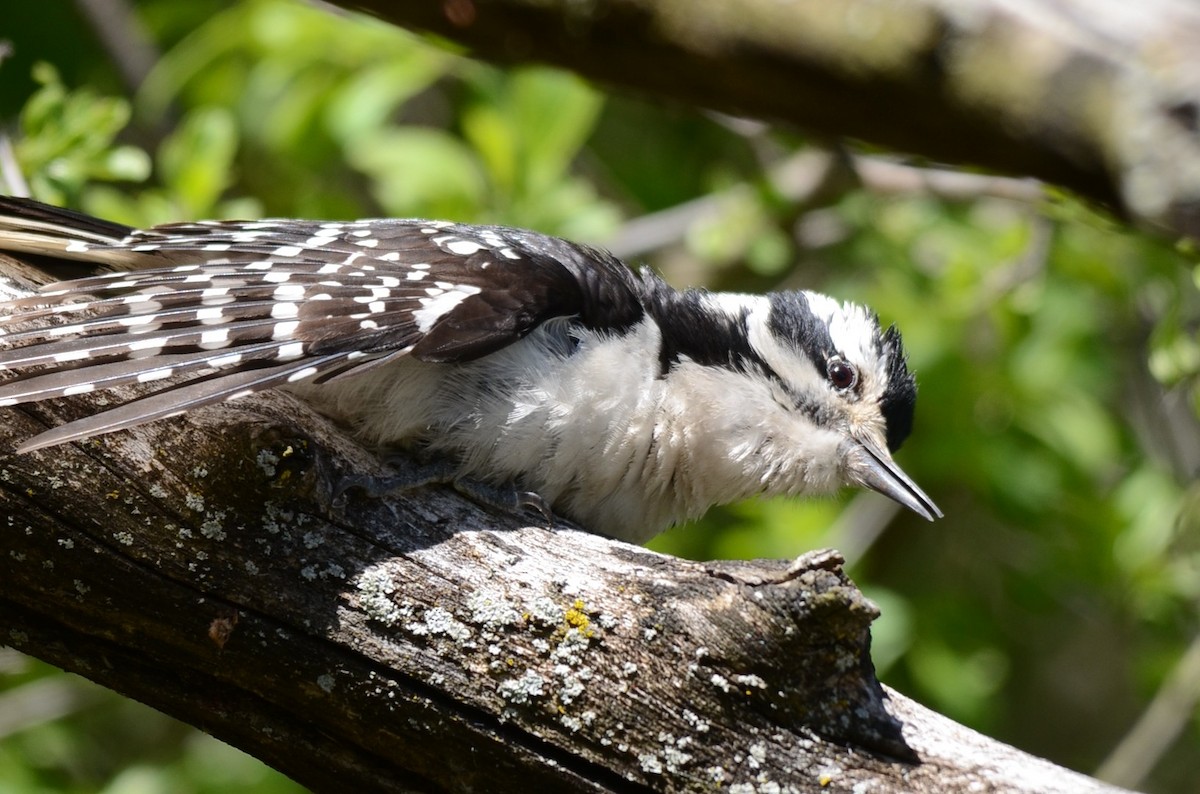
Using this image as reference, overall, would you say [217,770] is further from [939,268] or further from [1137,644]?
[1137,644]

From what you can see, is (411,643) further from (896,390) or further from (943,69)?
(896,390)

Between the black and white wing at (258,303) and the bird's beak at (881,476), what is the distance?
770 mm

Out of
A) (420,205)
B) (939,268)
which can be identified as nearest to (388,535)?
(420,205)

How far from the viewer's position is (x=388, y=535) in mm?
2928

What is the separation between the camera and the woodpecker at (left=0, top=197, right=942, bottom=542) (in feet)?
9.49

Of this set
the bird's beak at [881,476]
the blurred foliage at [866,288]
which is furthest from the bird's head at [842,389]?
the blurred foliage at [866,288]

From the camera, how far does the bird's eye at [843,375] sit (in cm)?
387

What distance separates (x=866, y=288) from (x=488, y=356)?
317cm

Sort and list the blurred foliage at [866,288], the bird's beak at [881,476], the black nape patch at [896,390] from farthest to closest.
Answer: the blurred foliage at [866,288] < the black nape patch at [896,390] < the bird's beak at [881,476]

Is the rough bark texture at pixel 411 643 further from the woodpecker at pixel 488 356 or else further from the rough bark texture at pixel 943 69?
the rough bark texture at pixel 943 69

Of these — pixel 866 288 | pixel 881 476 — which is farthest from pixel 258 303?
pixel 866 288

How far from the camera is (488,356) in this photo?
333 cm

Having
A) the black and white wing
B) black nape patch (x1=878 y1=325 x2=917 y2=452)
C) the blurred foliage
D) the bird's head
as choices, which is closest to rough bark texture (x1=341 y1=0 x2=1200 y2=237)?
the black and white wing

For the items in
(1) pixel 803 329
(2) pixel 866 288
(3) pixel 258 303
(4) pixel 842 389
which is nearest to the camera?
(3) pixel 258 303
